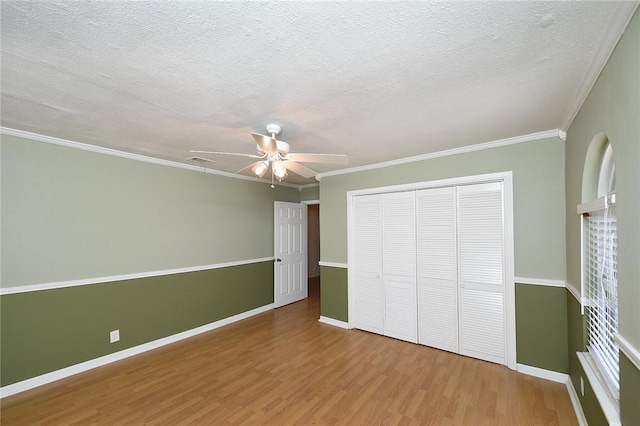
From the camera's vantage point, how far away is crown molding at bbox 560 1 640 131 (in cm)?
115

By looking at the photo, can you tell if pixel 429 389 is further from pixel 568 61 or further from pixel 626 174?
pixel 568 61

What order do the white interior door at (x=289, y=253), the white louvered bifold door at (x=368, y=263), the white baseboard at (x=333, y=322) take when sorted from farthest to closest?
1. the white interior door at (x=289, y=253)
2. the white baseboard at (x=333, y=322)
3. the white louvered bifold door at (x=368, y=263)

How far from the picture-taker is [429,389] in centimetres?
257

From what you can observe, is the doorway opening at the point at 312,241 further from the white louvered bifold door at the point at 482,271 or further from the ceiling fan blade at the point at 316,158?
the ceiling fan blade at the point at 316,158

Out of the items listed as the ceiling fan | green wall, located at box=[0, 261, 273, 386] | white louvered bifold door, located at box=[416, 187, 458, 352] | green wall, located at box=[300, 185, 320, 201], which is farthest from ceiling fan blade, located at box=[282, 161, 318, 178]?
green wall, located at box=[300, 185, 320, 201]

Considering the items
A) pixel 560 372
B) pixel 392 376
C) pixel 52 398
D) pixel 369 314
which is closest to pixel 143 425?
pixel 52 398

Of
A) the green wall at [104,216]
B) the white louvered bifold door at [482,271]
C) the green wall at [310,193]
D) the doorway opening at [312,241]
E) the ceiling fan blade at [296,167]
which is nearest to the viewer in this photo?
the ceiling fan blade at [296,167]

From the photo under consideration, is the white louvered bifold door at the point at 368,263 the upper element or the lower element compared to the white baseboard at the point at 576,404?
upper

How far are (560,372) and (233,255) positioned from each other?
4.25 meters

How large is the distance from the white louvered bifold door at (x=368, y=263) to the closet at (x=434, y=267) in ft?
0.05

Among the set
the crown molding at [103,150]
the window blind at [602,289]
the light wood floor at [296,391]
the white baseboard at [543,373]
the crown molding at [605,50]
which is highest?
the crown molding at [605,50]

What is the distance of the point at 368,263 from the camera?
4.02 metres

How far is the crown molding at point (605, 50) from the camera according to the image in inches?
45.2

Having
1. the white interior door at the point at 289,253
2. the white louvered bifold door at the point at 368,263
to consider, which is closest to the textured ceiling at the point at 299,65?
the white louvered bifold door at the point at 368,263
